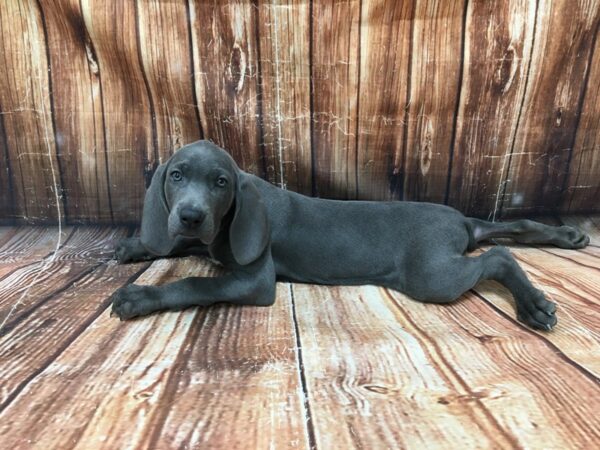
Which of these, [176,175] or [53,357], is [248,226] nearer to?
[176,175]

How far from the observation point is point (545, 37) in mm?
2365

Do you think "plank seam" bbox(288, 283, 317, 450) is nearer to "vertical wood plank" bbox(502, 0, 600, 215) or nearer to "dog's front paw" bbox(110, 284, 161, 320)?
"dog's front paw" bbox(110, 284, 161, 320)

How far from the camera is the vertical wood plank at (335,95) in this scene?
2.33 m

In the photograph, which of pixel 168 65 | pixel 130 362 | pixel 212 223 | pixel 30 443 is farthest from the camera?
pixel 168 65

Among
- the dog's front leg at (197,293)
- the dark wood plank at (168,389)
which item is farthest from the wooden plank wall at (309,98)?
the dark wood plank at (168,389)

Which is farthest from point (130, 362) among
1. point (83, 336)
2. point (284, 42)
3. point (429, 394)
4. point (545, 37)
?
point (545, 37)

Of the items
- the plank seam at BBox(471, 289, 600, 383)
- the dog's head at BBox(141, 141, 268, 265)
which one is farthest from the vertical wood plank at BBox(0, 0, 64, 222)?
the plank seam at BBox(471, 289, 600, 383)

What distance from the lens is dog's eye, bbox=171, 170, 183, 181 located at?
179 cm

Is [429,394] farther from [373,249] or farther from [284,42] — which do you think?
[284,42]

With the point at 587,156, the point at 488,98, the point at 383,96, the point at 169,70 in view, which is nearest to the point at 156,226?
the point at 169,70

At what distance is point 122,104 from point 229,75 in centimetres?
61

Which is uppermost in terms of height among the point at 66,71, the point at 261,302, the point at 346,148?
the point at 66,71

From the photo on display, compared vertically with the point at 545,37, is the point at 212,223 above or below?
below

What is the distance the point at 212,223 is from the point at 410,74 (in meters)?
1.41
